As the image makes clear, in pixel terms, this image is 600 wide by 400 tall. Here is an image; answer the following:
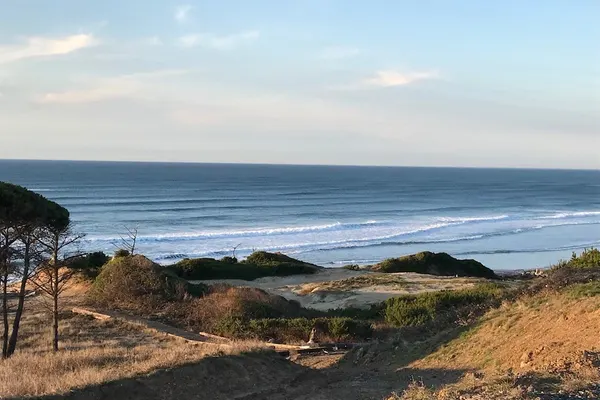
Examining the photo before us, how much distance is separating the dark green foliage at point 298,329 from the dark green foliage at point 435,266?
22525 millimetres

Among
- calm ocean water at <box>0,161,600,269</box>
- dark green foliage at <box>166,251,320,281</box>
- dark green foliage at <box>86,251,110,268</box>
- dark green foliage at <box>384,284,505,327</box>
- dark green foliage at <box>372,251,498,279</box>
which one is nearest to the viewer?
dark green foliage at <box>384,284,505,327</box>

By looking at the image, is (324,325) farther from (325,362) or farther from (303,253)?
(303,253)

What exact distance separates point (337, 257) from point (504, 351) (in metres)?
40.1

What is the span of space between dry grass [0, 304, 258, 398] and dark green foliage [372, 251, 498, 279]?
2330 centimetres

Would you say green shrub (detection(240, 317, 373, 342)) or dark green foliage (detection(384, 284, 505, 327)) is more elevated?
dark green foliage (detection(384, 284, 505, 327))

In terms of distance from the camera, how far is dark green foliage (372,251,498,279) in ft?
135

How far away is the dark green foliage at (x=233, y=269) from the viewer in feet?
123

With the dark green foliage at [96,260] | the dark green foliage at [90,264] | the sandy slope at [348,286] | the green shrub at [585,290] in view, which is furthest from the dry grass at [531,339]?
the dark green foliage at [96,260]

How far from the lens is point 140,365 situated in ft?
40.0

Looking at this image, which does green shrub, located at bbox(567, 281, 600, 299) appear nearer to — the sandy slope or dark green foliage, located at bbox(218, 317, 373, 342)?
dark green foliage, located at bbox(218, 317, 373, 342)

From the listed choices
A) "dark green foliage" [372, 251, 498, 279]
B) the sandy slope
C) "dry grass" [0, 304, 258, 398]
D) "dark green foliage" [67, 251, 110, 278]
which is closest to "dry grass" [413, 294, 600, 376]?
"dry grass" [0, 304, 258, 398]

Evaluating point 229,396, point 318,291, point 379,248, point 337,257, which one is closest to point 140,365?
point 229,396

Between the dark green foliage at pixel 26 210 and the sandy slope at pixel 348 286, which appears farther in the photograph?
the sandy slope at pixel 348 286

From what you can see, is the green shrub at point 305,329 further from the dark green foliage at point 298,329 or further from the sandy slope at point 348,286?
the sandy slope at point 348,286
